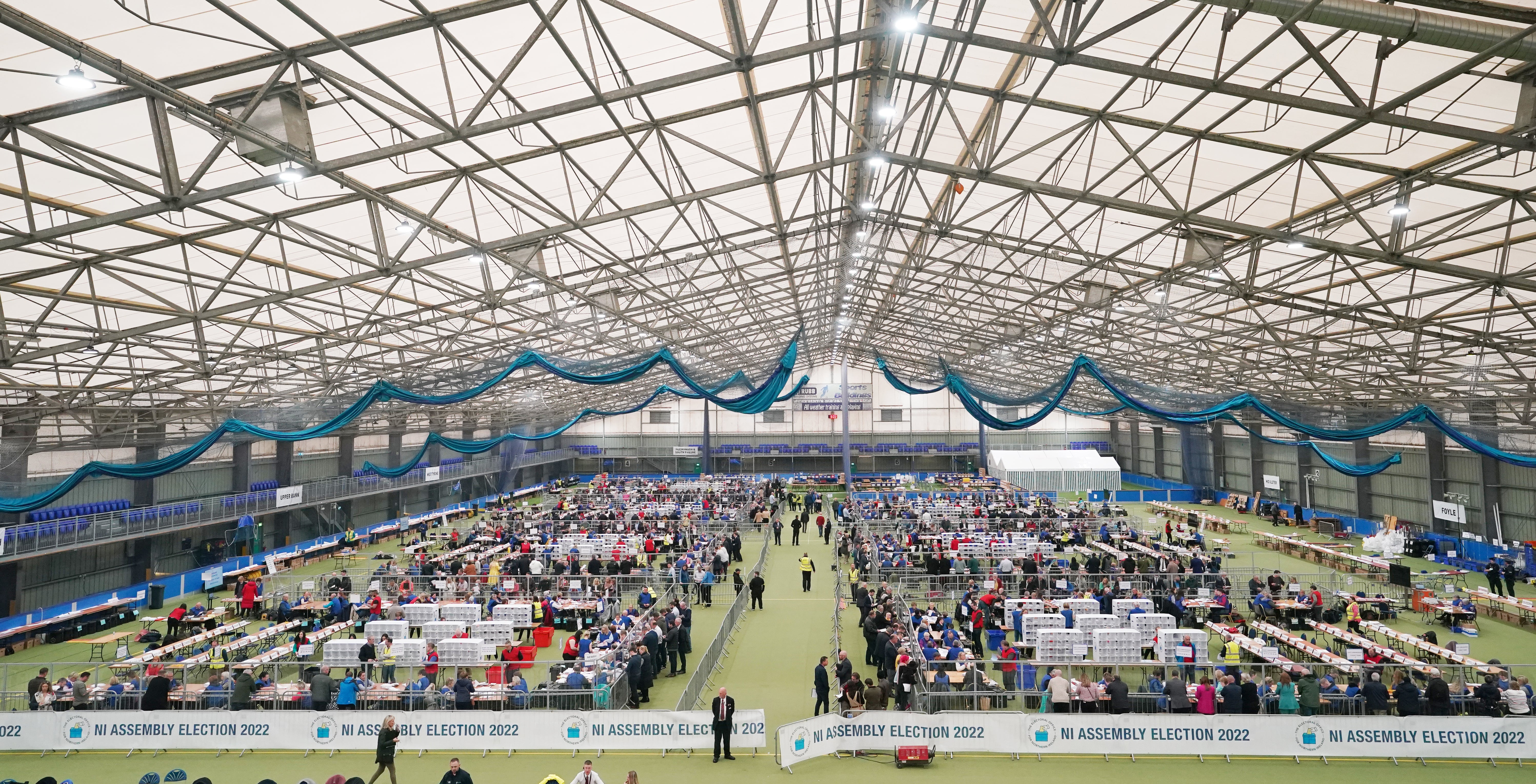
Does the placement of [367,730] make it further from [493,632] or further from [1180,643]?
[1180,643]

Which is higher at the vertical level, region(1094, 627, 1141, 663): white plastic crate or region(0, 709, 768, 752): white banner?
region(1094, 627, 1141, 663): white plastic crate

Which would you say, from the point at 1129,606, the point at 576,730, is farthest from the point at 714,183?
the point at 1129,606

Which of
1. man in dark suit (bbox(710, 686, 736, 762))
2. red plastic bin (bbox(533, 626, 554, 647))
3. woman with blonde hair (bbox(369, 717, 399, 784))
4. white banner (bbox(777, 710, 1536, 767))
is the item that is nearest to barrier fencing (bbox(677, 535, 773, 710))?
man in dark suit (bbox(710, 686, 736, 762))

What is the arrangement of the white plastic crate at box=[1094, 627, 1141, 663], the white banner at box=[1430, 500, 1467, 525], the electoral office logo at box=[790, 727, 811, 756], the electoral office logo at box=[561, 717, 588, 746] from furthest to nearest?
the white banner at box=[1430, 500, 1467, 525] < the white plastic crate at box=[1094, 627, 1141, 663] < the electoral office logo at box=[561, 717, 588, 746] < the electoral office logo at box=[790, 727, 811, 756]

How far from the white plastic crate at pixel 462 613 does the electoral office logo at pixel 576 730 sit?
254 inches

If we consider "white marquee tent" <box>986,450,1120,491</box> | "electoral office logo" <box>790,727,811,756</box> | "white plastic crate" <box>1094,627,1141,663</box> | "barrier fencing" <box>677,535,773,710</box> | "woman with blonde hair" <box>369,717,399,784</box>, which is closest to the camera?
"woman with blonde hair" <box>369,717,399,784</box>

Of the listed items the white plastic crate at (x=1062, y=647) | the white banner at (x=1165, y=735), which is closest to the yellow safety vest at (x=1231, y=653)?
the white plastic crate at (x=1062, y=647)

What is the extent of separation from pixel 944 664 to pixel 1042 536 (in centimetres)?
1529

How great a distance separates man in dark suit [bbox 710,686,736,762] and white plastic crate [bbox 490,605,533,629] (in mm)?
7486

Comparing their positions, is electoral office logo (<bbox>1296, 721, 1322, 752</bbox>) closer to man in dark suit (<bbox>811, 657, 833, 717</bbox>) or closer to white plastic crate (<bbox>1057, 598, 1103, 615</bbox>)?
white plastic crate (<bbox>1057, 598, 1103, 615</bbox>)

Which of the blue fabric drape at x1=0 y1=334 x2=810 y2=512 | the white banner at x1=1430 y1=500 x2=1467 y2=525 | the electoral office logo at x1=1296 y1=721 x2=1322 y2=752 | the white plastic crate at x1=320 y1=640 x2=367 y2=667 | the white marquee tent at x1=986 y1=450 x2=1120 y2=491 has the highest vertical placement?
the blue fabric drape at x1=0 y1=334 x2=810 y2=512

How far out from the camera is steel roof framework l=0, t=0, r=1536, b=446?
760cm

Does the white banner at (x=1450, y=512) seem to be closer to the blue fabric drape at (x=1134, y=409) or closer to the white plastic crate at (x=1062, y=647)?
the blue fabric drape at (x=1134, y=409)

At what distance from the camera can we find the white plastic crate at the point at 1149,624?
1505 centimetres
